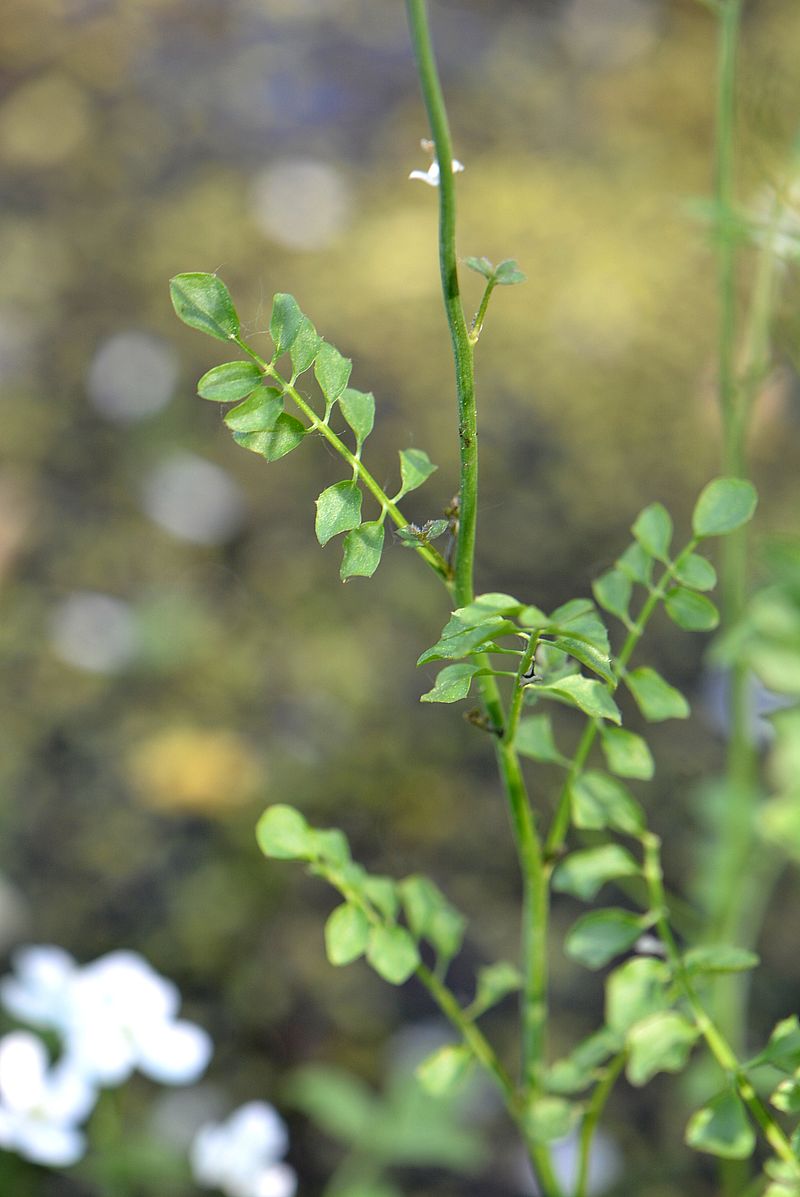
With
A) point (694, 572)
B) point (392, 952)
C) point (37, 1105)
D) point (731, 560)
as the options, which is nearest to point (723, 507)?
point (694, 572)

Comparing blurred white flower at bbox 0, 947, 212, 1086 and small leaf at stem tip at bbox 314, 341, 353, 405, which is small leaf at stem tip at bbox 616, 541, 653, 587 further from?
blurred white flower at bbox 0, 947, 212, 1086

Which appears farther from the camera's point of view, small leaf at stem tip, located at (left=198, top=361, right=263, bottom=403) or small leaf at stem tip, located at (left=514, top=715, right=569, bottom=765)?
small leaf at stem tip, located at (left=514, top=715, right=569, bottom=765)

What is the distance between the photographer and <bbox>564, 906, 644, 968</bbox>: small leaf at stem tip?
543mm

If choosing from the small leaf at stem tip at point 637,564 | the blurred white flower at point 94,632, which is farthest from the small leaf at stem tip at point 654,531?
the blurred white flower at point 94,632

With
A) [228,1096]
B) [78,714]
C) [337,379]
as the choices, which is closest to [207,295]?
[337,379]

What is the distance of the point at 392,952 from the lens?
0.51 meters

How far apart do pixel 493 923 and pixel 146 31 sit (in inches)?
78.3

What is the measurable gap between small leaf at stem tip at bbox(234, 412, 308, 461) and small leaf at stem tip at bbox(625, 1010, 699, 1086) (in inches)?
11.8

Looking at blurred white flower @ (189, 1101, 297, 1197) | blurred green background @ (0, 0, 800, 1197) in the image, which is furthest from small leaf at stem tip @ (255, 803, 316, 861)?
blurred green background @ (0, 0, 800, 1197)

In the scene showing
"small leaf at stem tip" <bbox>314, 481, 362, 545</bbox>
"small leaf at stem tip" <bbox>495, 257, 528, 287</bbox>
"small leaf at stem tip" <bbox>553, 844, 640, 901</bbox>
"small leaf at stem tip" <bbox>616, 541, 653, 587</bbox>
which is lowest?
"small leaf at stem tip" <bbox>553, 844, 640, 901</bbox>

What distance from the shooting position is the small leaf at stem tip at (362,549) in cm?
41

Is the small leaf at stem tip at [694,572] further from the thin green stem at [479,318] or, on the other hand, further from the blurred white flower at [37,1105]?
the blurred white flower at [37,1105]

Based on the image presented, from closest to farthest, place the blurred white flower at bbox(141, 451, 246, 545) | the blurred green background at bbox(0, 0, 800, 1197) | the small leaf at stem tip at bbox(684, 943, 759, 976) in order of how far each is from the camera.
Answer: the small leaf at stem tip at bbox(684, 943, 759, 976) < the blurred green background at bbox(0, 0, 800, 1197) < the blurred white flower at bbox(141, 451, 246, 545)

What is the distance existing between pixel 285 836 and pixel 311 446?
1193 mm
